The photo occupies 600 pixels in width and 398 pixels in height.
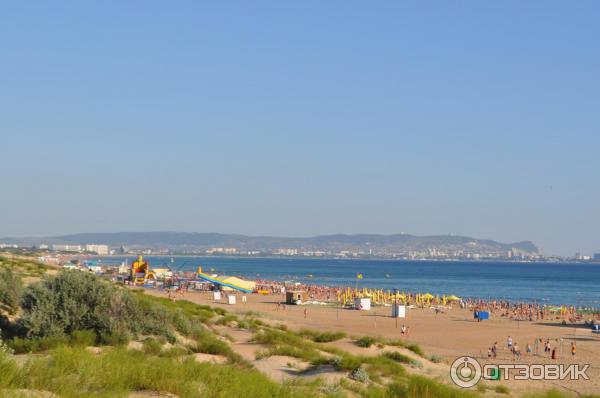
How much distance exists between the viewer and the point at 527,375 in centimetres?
1900

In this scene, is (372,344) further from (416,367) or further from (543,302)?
(543,302)

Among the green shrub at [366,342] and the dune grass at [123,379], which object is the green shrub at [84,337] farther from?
the green shrub at [366,342]

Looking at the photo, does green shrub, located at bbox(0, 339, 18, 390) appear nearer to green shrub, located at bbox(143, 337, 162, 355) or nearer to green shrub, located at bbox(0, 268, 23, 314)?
green shrub, located at bbox(143, 337, 162, 355)

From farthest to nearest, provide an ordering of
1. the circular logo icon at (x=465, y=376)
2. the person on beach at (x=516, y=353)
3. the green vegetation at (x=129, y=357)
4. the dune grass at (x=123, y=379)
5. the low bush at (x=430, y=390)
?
the person on beach at (x=516, y=353), the circular logo icon at (x=465, y=376), the low bush at (x=430, y=390), the green vegetation at (x=129, y=357), the dune grass at (x=123, y=379)

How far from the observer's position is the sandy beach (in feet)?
81.5

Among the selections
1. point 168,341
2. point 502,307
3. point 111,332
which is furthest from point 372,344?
point 502,307

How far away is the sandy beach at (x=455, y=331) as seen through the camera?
24.8 metres

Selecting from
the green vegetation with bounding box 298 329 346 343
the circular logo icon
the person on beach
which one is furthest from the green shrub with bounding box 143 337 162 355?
the person on beach

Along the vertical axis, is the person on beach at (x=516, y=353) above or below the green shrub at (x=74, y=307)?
below

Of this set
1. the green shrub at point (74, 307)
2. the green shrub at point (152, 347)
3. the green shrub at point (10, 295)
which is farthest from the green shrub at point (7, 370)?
the green shrub at point (10, 295)

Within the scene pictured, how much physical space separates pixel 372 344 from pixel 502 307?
122ft

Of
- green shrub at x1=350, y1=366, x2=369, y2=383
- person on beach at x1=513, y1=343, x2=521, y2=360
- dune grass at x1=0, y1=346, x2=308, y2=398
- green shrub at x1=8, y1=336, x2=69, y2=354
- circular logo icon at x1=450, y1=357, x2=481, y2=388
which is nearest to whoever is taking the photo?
dune grass at x1=0, y1=346, x2=308, y2=398

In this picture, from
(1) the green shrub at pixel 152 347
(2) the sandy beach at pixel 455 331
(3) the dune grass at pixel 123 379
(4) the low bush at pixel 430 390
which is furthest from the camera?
(2) the sandy beach at pixel 455 331

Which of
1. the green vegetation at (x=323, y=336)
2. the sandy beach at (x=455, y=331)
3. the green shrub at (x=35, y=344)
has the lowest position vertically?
the sandy beach at (x=455, y=331)
